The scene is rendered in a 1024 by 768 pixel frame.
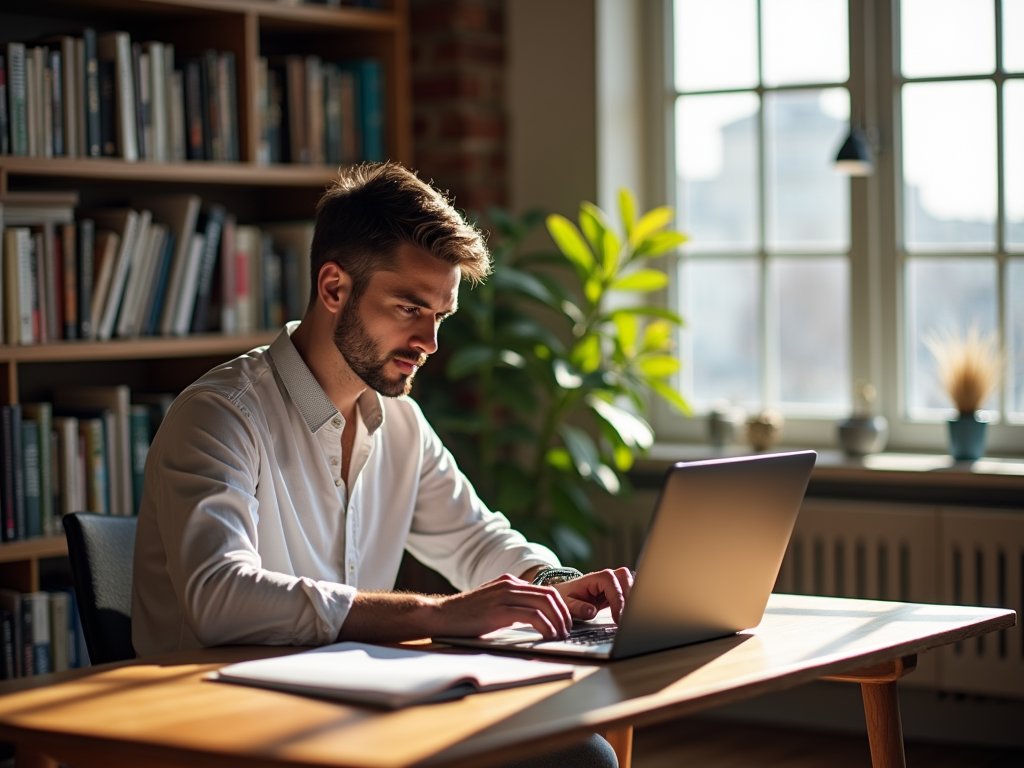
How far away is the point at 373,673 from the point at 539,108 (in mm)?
2597

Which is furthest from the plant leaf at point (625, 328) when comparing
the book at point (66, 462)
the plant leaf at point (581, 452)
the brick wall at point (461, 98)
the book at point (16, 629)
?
the book at point (16, 629)

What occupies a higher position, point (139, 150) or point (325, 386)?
point (139, 150)

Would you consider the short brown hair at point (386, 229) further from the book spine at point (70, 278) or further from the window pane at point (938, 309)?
the window pane at point (938, 309)

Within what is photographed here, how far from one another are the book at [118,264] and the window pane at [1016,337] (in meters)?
2.23

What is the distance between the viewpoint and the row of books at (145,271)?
9.53ft

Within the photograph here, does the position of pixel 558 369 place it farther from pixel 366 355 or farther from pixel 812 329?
pixel 366 355

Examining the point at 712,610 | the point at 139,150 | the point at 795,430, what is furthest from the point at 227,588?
the point at 795,430

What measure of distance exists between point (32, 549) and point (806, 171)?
2287 millimetres

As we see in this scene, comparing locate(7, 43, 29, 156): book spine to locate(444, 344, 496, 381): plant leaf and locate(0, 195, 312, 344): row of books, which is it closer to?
locate(0, 195, 312, 344): row of books

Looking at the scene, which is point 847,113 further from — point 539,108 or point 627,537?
point 627,537

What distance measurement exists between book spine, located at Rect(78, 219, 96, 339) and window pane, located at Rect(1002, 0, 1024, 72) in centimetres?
236

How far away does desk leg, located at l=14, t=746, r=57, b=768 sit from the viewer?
5.00 feet

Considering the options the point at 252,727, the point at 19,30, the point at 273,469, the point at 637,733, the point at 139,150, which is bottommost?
the point at 637,733

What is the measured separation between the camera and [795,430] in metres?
3.76
